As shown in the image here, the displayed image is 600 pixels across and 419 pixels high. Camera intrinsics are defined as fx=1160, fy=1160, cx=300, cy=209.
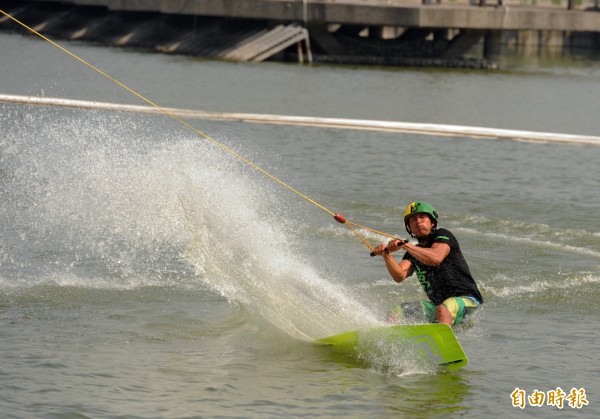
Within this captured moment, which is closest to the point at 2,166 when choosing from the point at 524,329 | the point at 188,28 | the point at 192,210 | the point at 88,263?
the point at 88,263

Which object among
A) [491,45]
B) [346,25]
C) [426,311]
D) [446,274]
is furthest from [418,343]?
[346,25]

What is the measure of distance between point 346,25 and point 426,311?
3599cm

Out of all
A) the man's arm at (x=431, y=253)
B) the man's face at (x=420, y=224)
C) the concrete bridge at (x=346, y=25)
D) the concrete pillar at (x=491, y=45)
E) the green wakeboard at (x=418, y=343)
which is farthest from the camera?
the concrete pillar at (x=491, y=45)

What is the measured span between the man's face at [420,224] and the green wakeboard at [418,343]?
2.75ft

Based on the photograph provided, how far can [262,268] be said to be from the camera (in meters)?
Result: 11.3

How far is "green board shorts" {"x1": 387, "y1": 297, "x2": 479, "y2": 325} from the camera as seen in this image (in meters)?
9.79

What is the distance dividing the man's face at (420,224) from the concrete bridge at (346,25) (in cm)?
3111

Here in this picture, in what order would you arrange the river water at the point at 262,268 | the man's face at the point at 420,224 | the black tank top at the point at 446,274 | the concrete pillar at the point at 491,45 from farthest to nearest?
the concrete pillar at the point at 491,45 < the black tank top at the point at 446,274 < the man's face at the point at 420,224 < the river water at the point at 262,268

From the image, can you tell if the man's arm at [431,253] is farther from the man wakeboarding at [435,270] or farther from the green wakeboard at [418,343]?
the green wakeboard at [418,343]

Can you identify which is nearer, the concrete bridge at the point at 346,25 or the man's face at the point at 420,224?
the man's face at the point at 420,224

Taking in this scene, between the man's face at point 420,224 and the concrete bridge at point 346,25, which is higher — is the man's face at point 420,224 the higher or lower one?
the lower one

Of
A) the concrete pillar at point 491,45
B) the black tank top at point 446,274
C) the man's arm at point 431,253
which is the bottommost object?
the black tank top at point 446,274

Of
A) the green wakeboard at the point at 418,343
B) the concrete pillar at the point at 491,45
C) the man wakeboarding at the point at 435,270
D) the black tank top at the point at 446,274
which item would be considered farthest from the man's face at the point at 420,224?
the concrete pillar at the point at 491,45

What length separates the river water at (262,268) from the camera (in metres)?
9.03
